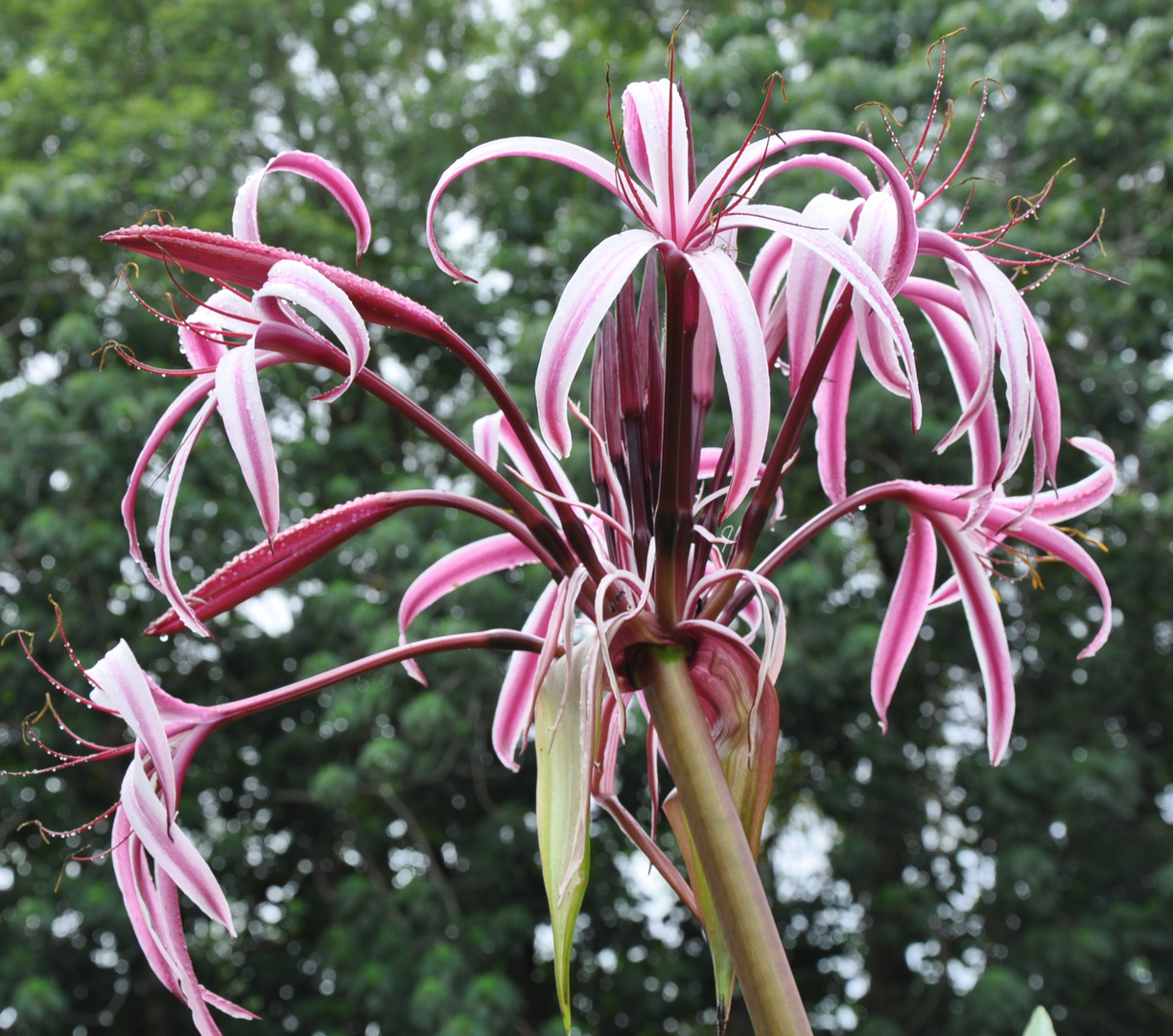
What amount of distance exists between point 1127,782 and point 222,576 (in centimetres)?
583

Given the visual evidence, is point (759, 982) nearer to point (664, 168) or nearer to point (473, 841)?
point (664, 168)

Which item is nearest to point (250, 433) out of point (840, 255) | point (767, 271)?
point (840, 255)

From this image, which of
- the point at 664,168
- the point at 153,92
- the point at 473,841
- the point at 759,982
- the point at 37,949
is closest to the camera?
the point at 759,982

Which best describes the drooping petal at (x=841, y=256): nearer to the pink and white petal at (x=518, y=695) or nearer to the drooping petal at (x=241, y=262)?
the drooping petal at (x=241, y=262)

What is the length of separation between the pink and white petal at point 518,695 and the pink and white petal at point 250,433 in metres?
0.41

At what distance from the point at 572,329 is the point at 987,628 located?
1.84ft

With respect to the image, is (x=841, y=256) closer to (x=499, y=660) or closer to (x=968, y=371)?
(x=968, y=371)

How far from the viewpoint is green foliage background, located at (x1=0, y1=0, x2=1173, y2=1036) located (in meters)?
5.55

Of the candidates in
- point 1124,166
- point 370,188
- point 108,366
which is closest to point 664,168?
point 108,366

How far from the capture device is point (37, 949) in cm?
553

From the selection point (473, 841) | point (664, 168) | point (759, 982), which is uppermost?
point (664, 168)

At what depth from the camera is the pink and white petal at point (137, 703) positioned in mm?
870

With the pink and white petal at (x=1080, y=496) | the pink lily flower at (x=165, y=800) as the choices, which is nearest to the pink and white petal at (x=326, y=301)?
the pink lily flower at (x=165, y=800)

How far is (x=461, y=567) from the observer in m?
1.20
